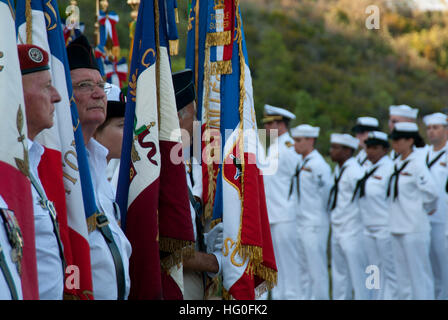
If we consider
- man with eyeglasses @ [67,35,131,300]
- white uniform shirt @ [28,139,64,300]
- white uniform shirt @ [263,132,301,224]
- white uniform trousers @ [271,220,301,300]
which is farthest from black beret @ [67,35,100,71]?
white uniform trousers @ [271,220,301,300]

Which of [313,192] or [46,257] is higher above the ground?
[46,257]

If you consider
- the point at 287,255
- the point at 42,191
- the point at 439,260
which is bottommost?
the point at 287,255

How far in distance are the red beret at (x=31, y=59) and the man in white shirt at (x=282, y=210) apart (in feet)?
23.6

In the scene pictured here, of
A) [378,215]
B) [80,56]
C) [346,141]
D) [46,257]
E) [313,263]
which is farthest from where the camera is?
[346,141]

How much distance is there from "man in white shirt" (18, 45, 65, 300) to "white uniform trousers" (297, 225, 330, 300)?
7551mm

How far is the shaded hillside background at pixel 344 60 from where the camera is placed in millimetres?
23714

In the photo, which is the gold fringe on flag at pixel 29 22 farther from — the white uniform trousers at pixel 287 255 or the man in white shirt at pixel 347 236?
the man in white shirt at pixel 347 236

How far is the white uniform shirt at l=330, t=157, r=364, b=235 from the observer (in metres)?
9.90

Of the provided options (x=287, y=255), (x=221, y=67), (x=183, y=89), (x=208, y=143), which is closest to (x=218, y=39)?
(x=221, y=67)

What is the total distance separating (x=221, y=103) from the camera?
441 cm

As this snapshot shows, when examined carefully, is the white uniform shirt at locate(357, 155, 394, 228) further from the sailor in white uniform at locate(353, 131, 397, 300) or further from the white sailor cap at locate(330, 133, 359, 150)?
the white sailor cap at locate(330, 133, 359, 150)

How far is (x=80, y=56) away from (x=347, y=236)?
7.07 meters

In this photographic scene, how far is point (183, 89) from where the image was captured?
13.8 ft

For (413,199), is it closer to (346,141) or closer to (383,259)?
(383,259)
